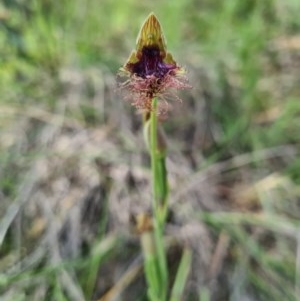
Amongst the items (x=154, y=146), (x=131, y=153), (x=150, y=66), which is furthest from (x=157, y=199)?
(x=131, y=153)

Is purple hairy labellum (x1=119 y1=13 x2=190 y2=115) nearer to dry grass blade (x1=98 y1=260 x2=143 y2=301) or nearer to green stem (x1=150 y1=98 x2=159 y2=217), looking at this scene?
green stem (x1=150 y1=98 x2=159 y2=217)

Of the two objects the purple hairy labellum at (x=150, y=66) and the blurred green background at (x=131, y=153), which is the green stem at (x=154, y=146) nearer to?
the purple hairy labellum at (x=150, y=66)

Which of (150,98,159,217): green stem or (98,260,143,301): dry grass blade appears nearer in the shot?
(150,98,159,217): green stem

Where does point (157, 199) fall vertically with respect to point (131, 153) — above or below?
below

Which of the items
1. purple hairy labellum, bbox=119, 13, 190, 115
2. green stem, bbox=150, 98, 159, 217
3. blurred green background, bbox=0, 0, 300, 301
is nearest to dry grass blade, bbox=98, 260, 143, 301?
blurred green background, bbox=0, 0, 300, 301

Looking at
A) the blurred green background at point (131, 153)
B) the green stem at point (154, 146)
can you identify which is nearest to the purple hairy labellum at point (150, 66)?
the green stem at point (154, 146)

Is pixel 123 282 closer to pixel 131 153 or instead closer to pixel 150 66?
pixel 131 153
